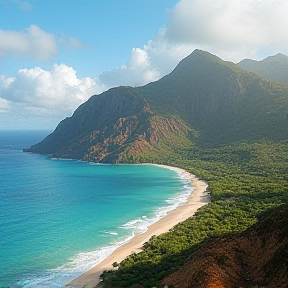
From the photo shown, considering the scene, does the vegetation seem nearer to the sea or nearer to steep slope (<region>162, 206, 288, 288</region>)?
steep slope (<region>162, 206, 288, 288</region>)

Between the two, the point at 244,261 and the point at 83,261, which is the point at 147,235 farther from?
the point at 244,261

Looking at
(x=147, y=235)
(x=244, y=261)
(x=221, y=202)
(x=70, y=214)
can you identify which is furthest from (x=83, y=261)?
(x=221, y=202)

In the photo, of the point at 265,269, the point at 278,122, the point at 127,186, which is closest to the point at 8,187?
the point at 127,186

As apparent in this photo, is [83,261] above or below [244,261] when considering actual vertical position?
below

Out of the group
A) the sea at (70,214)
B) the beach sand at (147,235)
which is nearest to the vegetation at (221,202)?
the beach sand at (147,235)

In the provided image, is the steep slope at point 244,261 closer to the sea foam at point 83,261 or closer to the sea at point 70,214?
the sea foam at point 83,261

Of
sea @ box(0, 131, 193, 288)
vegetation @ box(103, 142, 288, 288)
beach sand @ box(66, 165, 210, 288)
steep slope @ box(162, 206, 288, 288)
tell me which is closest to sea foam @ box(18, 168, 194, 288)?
sea @ box(0, 131, 193, 288)
